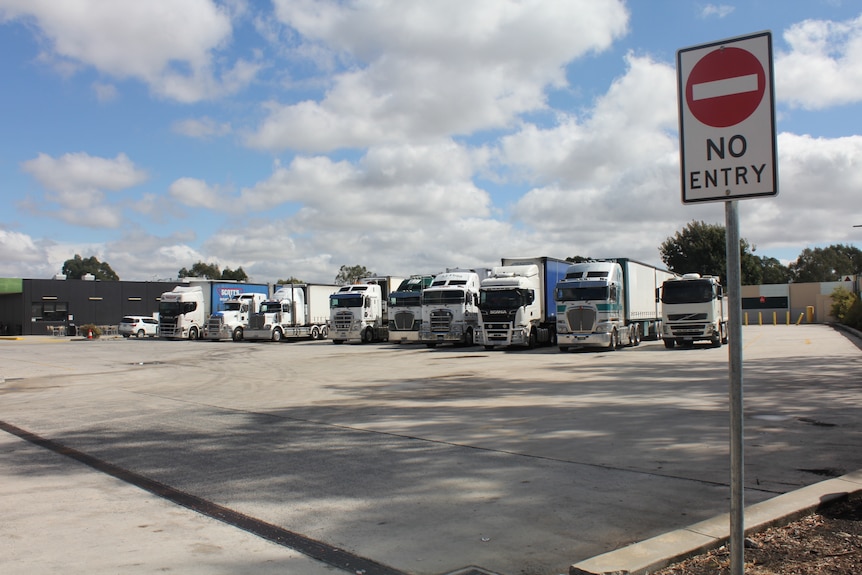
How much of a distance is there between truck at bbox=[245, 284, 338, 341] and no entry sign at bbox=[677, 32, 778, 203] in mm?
40500

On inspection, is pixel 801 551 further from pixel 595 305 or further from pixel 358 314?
pixel 358 314

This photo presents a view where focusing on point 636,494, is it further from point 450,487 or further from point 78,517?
point 78,517

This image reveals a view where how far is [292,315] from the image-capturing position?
45219mm

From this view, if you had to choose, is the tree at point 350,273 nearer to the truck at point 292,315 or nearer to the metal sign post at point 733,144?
the truck at point 292,315

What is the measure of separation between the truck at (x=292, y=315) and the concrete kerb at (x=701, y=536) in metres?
38.8

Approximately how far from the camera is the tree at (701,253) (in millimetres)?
81500

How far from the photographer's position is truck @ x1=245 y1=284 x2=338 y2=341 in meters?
44.0

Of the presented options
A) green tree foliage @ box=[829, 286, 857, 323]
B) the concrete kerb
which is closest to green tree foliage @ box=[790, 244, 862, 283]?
green tree foliage @ box=[829, 286, 857, 323]

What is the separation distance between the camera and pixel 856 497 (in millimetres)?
5930

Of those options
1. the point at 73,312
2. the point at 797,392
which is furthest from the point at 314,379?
the point at 73,312

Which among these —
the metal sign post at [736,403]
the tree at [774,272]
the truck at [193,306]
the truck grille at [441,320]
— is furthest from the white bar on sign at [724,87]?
the tree at [774,272]

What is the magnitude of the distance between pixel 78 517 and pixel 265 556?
232cm

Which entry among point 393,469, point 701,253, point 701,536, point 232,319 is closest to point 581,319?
point 393,469

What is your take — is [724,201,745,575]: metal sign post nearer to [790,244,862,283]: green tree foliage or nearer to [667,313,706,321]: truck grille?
[667,313,706,321]: truck grille
